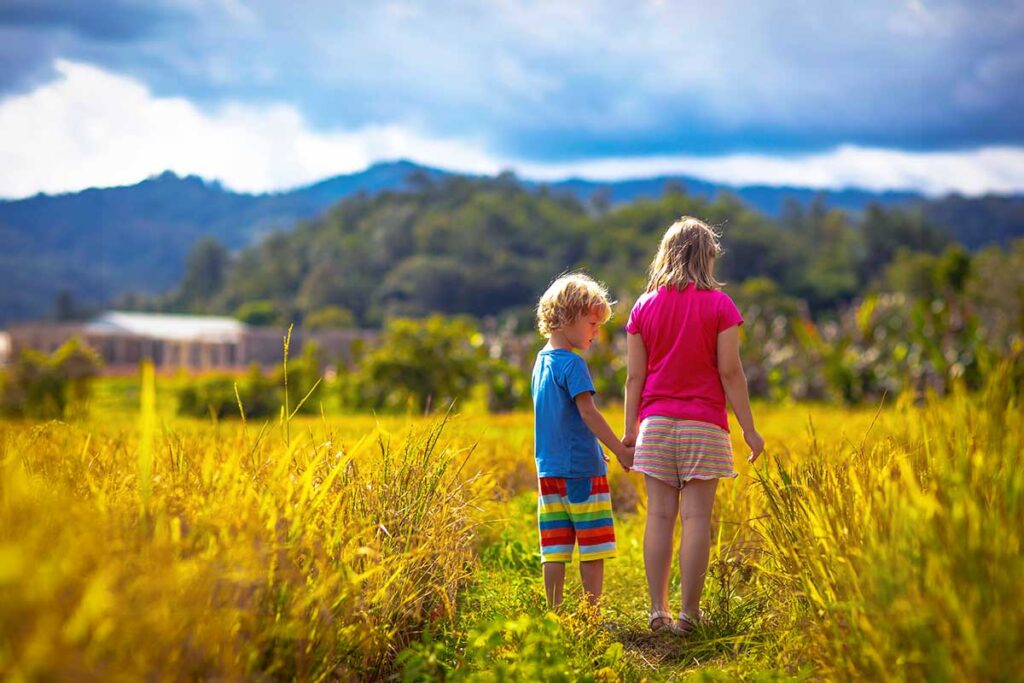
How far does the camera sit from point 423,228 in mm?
75625

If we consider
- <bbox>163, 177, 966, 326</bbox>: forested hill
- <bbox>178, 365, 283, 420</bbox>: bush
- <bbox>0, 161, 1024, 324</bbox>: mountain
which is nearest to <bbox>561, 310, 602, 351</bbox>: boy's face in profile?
<bbox>178, 365, 283, 420</bbox>: bush

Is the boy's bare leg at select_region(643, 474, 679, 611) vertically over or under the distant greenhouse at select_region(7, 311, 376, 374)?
over

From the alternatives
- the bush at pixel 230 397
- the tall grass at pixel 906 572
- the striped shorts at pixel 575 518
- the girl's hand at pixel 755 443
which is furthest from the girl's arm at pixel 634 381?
the bush at pixel 230 397

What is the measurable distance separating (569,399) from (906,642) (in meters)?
1.76

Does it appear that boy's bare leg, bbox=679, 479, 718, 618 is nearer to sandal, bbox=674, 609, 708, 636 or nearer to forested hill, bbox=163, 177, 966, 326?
sandal, bbox=674, 609, 708, 636

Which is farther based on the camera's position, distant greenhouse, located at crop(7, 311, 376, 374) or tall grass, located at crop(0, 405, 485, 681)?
distant greenhouse, located at crop(7, 311, 376, 374)

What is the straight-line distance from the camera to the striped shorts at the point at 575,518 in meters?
3.62

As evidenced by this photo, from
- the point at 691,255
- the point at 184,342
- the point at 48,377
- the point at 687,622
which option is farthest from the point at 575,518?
the point at 184,342

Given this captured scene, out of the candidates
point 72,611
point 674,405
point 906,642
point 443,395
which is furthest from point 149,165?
point 443,395

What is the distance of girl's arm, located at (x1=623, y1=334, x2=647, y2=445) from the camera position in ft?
12.6

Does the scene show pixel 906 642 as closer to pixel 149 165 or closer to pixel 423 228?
pixel 149 165

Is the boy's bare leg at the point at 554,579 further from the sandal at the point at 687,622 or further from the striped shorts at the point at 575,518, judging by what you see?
the sandal at the point at 687,622

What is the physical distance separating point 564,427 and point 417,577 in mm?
859

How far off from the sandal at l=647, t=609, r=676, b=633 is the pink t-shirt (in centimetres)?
78
